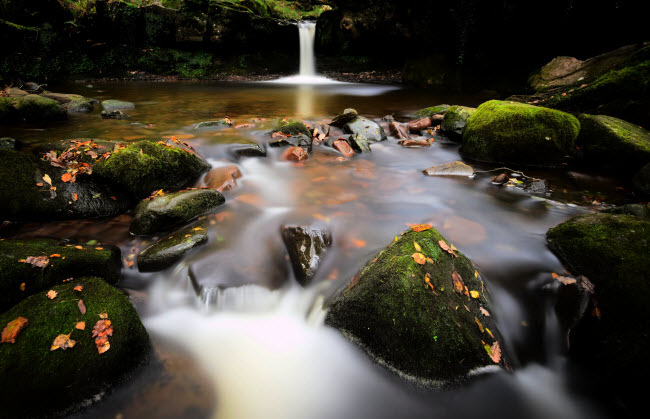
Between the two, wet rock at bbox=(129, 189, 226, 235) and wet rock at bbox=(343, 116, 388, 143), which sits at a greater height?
wet rock at bbox=(343, 116, 388, 143)

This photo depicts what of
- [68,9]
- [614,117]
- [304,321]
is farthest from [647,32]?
[68,9]

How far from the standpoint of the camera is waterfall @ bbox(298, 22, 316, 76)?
21375 mm

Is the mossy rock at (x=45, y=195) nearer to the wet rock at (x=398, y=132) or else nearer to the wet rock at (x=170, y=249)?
the wet rock at (x=170, y=249)

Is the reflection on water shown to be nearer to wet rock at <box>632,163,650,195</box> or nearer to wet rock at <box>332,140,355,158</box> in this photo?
wet rock at <box>332,140,355,158</box>

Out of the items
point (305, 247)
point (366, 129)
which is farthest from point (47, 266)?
point (366, 129)

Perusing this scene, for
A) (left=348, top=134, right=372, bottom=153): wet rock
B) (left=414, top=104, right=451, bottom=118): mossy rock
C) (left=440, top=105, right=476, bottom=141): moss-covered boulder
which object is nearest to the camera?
(left=348, top=134, right=372, bottom=153): wet rock

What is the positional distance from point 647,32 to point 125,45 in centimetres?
2638

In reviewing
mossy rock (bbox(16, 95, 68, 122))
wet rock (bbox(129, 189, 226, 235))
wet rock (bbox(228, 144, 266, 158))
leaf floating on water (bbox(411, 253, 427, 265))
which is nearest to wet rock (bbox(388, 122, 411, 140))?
wet rock (bbox(228, 144, 266, 158))

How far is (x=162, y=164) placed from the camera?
4793 millimetres

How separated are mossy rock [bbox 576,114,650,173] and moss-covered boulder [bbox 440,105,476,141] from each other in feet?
7.32

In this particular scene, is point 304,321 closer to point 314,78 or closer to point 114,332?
point 114,332

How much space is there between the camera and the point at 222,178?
5293mm

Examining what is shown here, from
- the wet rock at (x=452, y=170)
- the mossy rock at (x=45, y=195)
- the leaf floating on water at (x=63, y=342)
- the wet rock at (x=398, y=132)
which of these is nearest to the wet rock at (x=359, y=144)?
the wet rock at (x=398, y=132)

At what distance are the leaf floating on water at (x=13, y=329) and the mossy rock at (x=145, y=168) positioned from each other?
8.51 ft
